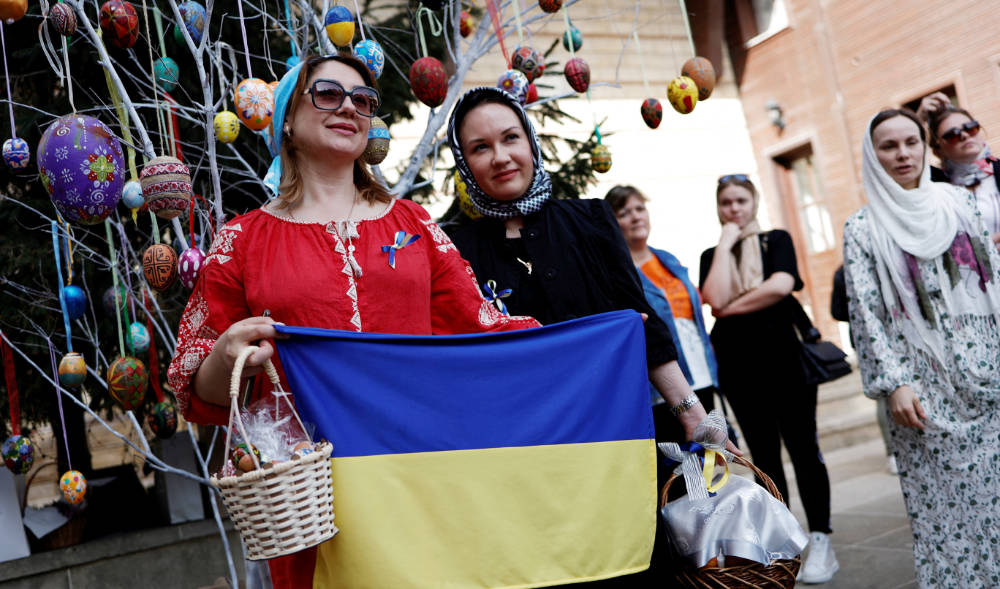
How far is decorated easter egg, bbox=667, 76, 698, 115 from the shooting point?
12.5 feet

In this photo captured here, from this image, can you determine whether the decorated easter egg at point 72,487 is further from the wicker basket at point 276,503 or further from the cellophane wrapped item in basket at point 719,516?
the cellophane wrapped item in basket at point 719,516

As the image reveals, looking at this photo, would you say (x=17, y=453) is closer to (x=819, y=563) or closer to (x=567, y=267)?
(x=567, y=267)

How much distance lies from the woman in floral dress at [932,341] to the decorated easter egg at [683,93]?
79 cm

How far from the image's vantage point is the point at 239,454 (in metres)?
1.49

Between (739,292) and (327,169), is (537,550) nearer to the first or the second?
(327,169)

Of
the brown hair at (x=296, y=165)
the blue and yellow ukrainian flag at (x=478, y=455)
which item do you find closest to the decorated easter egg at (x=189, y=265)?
the brown hair at (x=296, y=165)

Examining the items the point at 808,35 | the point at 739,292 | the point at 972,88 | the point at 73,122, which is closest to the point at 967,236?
the point at 739,292

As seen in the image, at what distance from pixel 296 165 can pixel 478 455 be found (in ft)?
2.88

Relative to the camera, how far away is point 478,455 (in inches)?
71.6

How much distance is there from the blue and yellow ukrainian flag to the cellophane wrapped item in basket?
0.13 metres

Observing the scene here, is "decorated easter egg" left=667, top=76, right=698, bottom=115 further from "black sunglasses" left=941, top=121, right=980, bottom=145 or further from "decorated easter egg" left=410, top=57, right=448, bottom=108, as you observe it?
"black sunglasses" left=941, top=121, right=980, bottom=145

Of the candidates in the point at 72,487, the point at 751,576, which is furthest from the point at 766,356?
the point at 72,487

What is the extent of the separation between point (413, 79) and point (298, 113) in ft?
4.32

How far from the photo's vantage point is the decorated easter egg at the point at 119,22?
9.45ft
